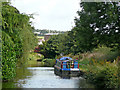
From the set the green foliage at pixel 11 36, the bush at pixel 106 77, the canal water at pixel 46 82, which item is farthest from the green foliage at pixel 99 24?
the green foliage at pixel 11 36

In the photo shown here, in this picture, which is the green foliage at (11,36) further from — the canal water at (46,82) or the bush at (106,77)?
the bush at (106,77)

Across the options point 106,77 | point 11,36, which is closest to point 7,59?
point 11,36

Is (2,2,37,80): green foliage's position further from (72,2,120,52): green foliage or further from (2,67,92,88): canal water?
(72,2,120,52): green foliage

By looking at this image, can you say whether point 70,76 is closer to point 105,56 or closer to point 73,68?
point 73,68

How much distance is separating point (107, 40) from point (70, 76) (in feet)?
29.6

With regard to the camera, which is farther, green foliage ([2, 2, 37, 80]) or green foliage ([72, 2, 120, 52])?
green foliage ([72, 2, 120, 52])

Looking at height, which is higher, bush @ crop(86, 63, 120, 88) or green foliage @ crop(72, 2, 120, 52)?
green foliage @ crop(72, 2, 120, 52)

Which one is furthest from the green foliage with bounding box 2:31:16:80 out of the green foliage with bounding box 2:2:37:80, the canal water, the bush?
the bush

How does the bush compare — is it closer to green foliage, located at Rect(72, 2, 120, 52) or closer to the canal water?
the canal water

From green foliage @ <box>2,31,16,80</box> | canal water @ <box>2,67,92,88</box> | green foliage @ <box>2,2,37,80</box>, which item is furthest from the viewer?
canal water @ <box>2,67,92,88</box>

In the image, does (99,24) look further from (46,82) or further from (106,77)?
(106,77)

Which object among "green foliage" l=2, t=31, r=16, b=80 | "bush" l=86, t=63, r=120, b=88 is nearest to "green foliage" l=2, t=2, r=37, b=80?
"green foliage" l=2, t=31, r=16, b=80

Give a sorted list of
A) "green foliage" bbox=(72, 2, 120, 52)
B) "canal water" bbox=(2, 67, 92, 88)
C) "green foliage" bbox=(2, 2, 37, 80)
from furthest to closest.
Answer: "green foliage" bbox=(72, 2, 120, 52) → "canal water" bbox=(2, 67, 92, 88) → "green foliage" bbox=(2, 2, 37, 80)

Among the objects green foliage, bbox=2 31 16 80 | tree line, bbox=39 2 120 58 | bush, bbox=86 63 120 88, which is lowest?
bush, bbox=86 63 120 88
